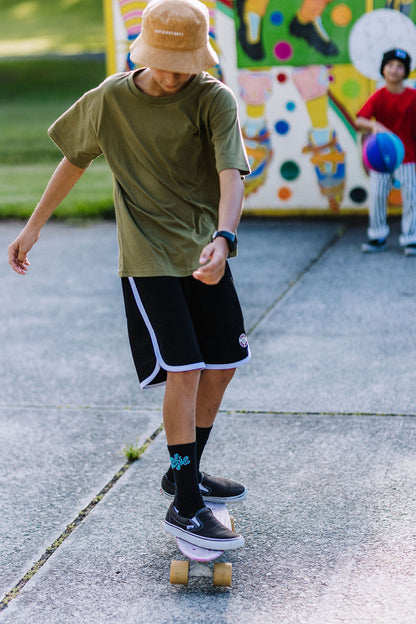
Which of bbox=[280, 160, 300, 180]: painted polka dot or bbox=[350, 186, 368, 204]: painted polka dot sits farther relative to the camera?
bbox=[280, 160, 300, 180]: painted polka dot

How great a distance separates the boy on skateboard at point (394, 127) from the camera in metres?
7.70

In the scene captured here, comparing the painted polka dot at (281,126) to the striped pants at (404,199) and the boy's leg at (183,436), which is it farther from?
the boy's leg at (183,436)

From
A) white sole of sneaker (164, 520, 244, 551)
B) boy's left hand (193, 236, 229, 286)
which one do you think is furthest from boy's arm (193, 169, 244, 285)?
white sole of sneaker (164, 520, 244, 551)

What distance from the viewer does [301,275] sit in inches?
292

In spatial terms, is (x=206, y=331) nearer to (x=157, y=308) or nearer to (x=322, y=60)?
(x=157, y=308)

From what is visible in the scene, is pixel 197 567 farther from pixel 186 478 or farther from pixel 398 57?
pixel 398 57

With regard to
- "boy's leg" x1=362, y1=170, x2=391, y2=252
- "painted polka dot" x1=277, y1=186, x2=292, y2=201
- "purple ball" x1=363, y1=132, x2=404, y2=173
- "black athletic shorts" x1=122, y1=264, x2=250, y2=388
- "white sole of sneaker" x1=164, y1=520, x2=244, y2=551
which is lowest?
"painted polka dot" x1=277, y1=186, x2=292, y2=201

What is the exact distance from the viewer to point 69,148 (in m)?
3.11

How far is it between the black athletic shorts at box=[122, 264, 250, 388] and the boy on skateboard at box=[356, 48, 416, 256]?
5.02 meters

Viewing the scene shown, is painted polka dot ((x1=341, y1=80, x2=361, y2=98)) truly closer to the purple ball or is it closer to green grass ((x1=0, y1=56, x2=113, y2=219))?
the purple ball

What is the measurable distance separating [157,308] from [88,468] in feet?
3.73

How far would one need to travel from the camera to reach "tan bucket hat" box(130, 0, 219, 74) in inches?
108

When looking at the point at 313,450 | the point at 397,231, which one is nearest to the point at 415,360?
the point at 313,450

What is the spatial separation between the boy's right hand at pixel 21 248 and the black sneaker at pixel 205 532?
41.7 inches
